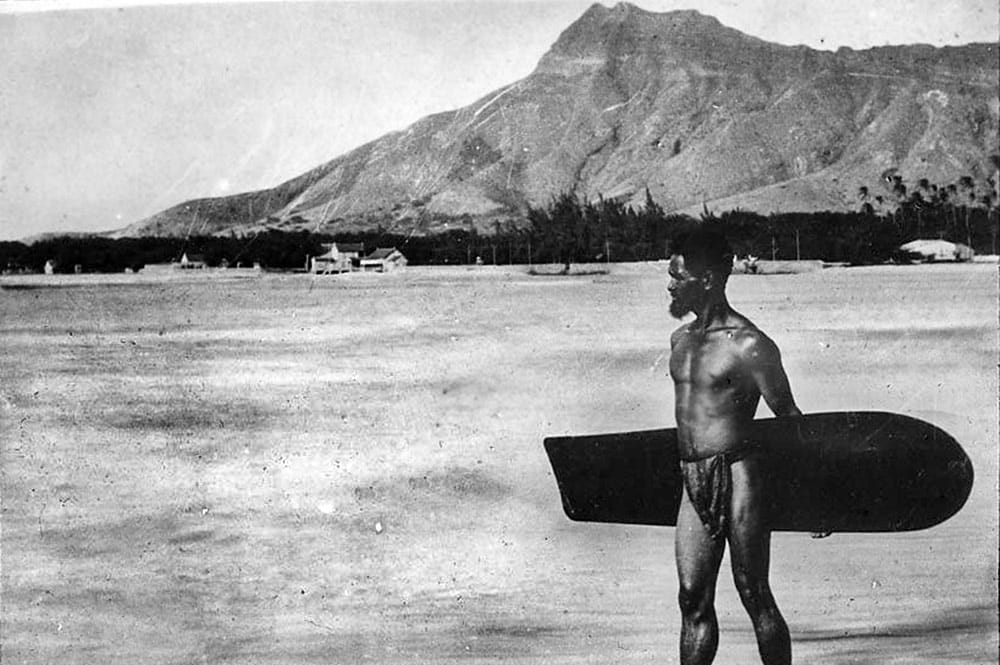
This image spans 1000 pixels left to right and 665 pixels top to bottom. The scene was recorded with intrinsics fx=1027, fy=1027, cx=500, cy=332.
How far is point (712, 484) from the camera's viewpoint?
316cm

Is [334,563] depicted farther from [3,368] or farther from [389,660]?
[3,368]

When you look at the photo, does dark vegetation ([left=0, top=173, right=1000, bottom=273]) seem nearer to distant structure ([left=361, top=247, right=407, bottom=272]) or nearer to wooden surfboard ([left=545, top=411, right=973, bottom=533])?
distant structure ([left=361, top=247, right=407, bottom=272])

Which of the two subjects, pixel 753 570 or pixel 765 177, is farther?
pixel 765 177

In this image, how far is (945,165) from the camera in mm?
3512

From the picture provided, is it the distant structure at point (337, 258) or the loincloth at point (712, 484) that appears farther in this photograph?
the distant structure at point (337, 258)

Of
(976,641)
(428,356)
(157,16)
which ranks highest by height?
(157,16)

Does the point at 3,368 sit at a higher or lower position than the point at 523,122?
lower

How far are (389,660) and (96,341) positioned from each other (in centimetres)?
144

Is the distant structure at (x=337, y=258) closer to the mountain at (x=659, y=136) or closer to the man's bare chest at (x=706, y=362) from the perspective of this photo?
the mountain at (x=659, y=136)

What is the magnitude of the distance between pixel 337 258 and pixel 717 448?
1.43 meters

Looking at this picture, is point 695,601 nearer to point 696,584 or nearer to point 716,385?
point 696,584

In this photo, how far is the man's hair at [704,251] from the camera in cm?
335

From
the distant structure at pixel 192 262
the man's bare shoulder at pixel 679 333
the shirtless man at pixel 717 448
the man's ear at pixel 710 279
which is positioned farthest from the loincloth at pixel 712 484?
the distant structure at pixel 192 262

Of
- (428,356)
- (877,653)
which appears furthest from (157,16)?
(877,653)
